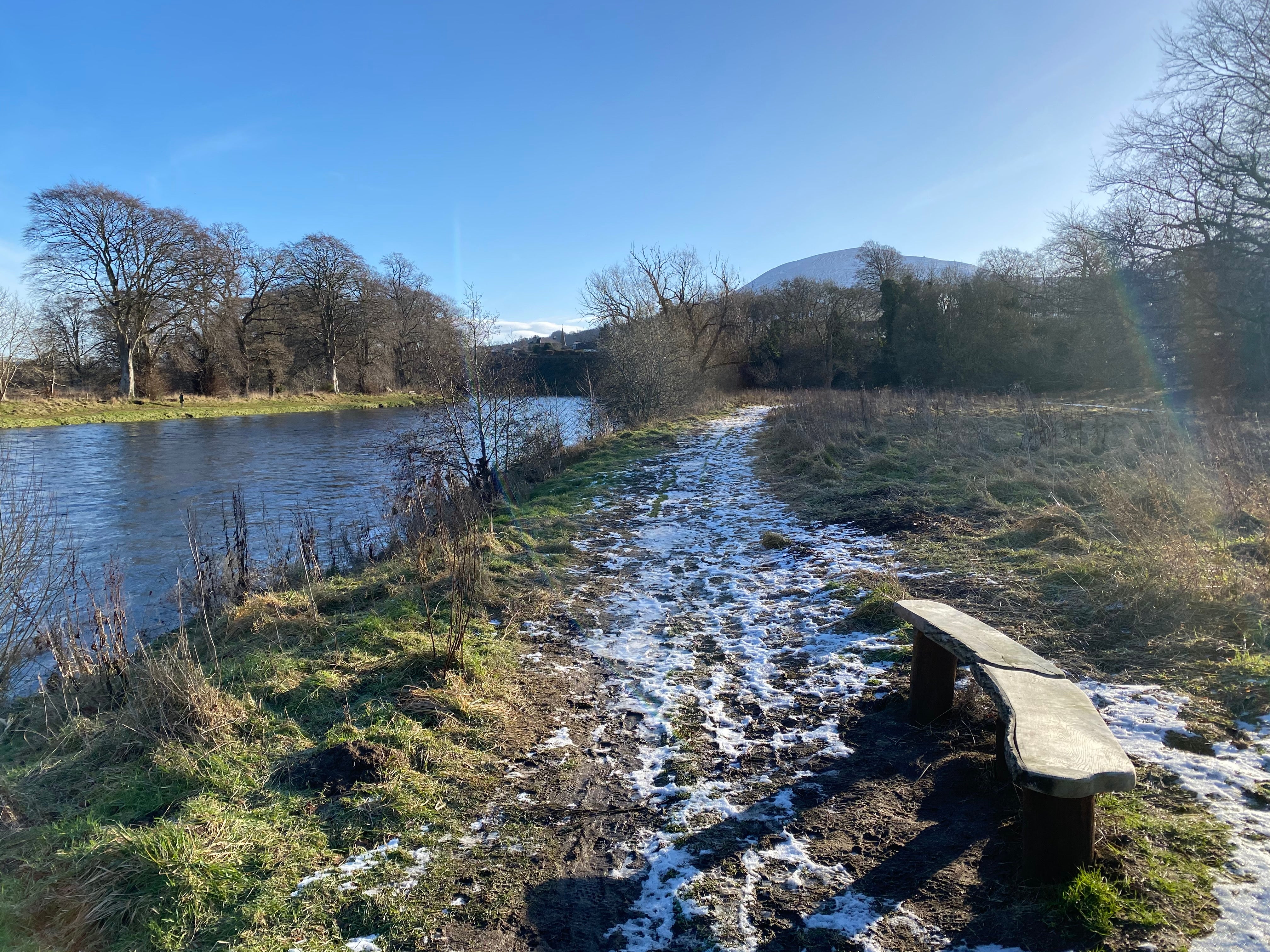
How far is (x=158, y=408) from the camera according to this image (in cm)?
3503

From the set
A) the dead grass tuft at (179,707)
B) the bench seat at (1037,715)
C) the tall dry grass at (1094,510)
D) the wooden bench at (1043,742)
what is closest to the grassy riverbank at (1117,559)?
the tall dry grass at (1094,510)

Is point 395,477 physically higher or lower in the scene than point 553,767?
higher

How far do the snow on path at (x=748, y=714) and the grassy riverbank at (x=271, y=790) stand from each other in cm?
66

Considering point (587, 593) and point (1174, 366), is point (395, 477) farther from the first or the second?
point (1174, 366)

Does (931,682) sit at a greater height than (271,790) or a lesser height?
greater

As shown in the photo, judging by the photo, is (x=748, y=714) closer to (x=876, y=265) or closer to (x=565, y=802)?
(x=565, y=802)

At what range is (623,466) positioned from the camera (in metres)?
13.8

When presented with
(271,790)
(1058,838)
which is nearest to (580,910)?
(271,790)

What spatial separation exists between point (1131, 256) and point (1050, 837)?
23.9 meters

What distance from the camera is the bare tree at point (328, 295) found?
1734 inches

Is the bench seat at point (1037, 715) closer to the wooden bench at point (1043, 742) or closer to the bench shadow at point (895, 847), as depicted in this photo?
the wooden bench at point (1043, 742)

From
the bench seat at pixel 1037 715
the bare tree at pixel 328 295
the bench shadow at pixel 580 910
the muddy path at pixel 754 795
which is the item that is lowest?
the bench shadow at pixel 580 910

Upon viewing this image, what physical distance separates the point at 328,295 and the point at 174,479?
1266 inches

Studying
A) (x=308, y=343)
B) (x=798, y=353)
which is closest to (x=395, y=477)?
→ (x=798, y=353)
